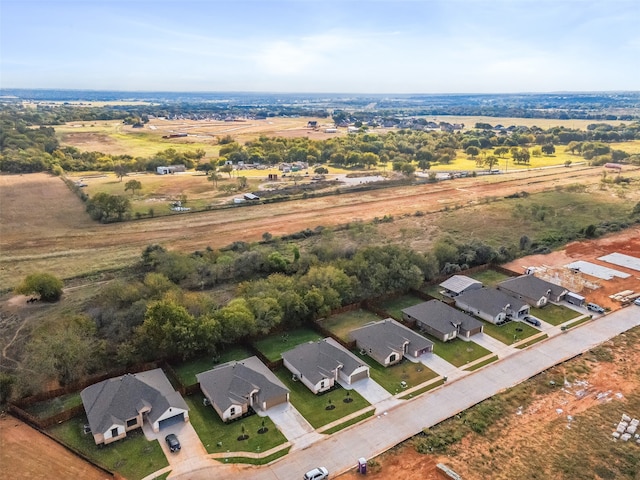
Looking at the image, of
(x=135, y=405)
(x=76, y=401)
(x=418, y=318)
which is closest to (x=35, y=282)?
(x=76, y=401)

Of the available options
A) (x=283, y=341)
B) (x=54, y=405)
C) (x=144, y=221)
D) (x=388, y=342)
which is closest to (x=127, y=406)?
(x=54, y=405)

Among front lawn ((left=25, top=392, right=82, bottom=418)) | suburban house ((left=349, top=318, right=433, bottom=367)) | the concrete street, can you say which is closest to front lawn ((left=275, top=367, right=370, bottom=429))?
the concrete street

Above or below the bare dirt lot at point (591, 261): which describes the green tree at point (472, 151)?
above

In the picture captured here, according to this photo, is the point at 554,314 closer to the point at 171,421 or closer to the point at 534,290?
the point at 534,290

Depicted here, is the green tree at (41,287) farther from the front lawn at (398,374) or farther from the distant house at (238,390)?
the front lawn at (398,374)

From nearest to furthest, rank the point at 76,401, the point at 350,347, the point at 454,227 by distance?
the point at 76,401, the point at 350,347, the point at 454,227

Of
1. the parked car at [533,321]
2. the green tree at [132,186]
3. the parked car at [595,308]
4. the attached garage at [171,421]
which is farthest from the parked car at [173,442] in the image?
the green tree at [132,186]

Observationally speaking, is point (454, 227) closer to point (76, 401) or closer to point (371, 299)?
point (371, 299)

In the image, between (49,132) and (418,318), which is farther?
(49,132)
